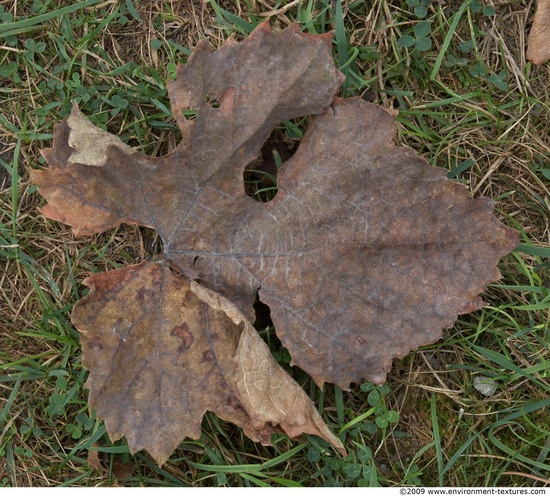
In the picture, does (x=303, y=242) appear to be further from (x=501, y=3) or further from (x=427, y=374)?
(x=501, y=3)

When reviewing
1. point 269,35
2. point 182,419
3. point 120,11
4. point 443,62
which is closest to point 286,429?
point 182,419

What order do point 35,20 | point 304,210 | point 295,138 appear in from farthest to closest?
1. point 35,20
2. point 295,138
3. point 304,210

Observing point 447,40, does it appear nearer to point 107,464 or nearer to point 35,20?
point 35,20

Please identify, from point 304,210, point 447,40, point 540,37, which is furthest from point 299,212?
point 540,37

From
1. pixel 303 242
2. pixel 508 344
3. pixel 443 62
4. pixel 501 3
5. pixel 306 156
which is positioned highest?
pixel 501 3

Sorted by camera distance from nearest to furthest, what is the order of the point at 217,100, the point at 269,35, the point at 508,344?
1. the point at 269,35
2. the point at 217,100
3. the point at 508,344

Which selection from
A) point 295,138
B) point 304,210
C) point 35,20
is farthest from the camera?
point 35,20
